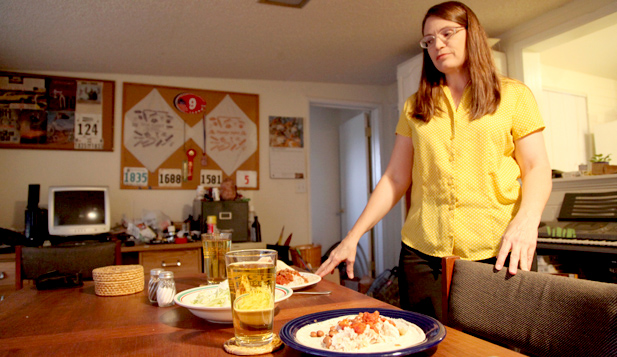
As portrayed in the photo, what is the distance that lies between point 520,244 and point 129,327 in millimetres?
856

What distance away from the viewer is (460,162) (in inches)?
48.7

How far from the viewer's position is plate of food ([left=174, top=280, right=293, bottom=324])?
0.81 metres

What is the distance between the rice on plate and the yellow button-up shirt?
0.57 m

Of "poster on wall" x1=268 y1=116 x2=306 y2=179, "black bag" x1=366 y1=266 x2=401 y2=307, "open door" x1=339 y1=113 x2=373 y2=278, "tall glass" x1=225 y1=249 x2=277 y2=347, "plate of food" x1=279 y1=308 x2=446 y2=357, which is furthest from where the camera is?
"open door" x1=339 y1=113 x2=373 y2=278

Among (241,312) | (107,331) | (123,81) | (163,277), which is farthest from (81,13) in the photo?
(241,312)

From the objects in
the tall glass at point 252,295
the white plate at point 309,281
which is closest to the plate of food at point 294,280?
the white plate at point 309,281

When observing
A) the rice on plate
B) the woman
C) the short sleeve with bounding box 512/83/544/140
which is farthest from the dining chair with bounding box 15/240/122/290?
the short sleeve with bounding box 512/83/544/140

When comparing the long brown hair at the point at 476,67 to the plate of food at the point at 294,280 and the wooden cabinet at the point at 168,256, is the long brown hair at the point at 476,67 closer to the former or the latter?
the plate of food at the point at 294,280

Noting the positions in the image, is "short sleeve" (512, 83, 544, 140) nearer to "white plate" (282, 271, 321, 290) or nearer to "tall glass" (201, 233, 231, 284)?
"white plate" (282, 271, 321, 290)

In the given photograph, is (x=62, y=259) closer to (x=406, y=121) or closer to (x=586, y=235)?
(x=406, y=121)

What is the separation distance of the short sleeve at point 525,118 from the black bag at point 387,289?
2475mm

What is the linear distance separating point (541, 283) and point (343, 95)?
382cm

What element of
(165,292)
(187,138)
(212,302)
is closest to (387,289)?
(187,138)

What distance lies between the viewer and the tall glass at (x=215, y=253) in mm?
1237
